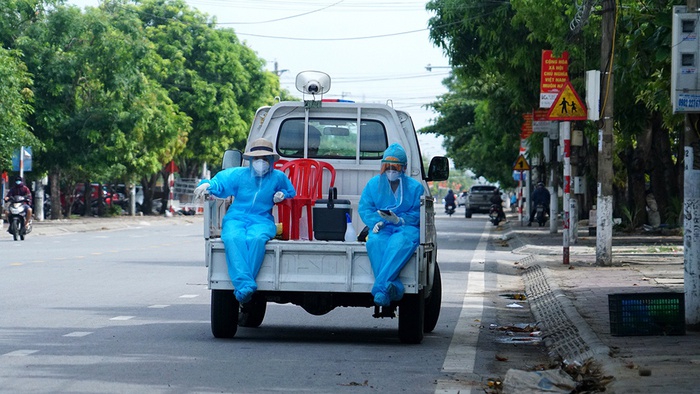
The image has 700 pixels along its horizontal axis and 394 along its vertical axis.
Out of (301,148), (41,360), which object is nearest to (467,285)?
(301,148)

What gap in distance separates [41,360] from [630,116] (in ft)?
76.3

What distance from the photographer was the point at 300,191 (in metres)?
12.5

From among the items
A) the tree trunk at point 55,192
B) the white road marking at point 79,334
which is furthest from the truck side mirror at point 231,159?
the tree trunk at point 55,192

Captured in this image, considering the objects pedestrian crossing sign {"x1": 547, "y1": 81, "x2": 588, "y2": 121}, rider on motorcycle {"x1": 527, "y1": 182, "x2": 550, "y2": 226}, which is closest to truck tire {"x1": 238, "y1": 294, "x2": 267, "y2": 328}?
pedestrian crossing sign {"x1": 547, "y1": 81, "x2": 588, "y2": 121}

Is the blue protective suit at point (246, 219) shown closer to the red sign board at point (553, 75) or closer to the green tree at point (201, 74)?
the red sign board at point (553, 75)

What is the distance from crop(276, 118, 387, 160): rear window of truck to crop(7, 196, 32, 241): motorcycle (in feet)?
67.3

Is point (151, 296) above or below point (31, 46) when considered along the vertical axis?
below

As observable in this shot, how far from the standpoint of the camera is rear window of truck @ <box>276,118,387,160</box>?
12984 mm

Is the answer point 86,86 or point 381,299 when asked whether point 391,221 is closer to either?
point 381,299

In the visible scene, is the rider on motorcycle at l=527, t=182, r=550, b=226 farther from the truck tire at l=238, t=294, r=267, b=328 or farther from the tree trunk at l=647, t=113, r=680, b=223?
the truck tire at l=238, t=294, r=267, b=328

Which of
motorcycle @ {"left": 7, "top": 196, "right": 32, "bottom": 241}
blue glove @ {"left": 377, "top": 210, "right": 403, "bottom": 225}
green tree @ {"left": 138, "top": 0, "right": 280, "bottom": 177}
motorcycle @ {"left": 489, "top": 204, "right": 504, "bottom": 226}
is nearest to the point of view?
blue glove @ {"left": 377, "top": 210, "right": 403, "bottom": 225}

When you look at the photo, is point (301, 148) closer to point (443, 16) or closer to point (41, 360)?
point (41, 360)

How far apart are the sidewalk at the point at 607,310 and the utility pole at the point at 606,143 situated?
17.4 inches

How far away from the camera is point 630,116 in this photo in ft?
101
